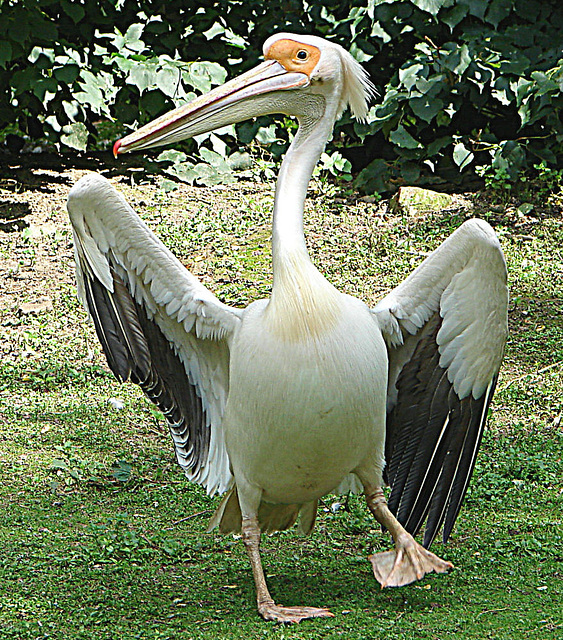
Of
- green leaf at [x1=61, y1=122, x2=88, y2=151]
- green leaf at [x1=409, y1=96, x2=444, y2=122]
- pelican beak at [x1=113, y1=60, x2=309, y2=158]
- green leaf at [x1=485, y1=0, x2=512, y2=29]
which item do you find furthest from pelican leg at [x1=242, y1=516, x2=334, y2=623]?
green leaf at [x1=61, y1=122, x2=88, y2=151]

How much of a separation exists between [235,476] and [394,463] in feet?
2.03

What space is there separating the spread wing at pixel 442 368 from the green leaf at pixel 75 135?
513 centimetres

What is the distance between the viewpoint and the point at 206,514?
3.88m

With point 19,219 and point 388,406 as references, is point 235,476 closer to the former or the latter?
point 388,406

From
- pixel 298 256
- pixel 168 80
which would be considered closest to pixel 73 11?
pixel 168 80

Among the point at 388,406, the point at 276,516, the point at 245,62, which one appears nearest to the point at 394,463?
the point at 388,406

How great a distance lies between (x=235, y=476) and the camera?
3.24m

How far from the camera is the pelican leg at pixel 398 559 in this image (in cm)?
310

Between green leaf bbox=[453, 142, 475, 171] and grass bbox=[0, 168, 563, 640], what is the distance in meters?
0.85

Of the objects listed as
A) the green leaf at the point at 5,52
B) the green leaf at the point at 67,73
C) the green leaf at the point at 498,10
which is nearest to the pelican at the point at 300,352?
the green leaf at the point at 498,10

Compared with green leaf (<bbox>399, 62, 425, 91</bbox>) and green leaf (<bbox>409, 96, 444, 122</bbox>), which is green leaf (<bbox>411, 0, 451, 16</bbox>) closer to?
green leaf (<bbox>399, 62, 425, 91</bbox>)

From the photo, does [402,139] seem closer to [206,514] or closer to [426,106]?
[426,106]

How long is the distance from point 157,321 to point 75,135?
4847mm

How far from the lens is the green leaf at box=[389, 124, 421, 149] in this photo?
276 inches
